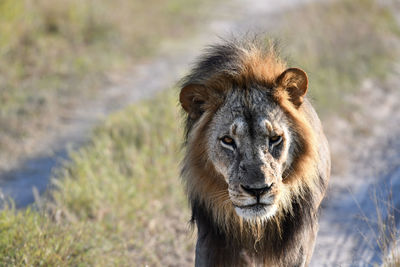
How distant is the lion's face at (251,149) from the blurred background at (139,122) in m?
1.00

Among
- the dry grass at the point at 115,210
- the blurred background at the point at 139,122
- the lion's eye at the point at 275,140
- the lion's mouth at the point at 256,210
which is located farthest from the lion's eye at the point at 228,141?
the blurred background at the point at 139,122

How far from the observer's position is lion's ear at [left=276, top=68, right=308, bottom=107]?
10.8 ft

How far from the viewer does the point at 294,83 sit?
11.0ft

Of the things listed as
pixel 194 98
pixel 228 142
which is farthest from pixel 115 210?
pixel 228 142

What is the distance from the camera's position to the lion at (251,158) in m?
3.15

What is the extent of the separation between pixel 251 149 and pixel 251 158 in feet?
0.19

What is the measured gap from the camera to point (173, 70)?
9594 millimetres

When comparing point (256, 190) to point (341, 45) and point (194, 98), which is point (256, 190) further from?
point (341, 45)

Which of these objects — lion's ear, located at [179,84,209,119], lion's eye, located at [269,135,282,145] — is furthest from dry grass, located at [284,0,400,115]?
lion's eye, located at [269,135,282,145]

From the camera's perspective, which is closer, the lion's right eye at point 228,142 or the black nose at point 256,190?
the black nose at point 256,190

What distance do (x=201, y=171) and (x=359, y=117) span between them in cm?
493

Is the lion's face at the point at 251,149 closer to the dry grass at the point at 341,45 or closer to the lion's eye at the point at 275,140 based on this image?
the lion's eye at the point at 275,140

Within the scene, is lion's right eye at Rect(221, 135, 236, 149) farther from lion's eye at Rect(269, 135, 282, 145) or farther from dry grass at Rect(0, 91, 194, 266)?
dry grass at Rect(0, 91, 194, 266)

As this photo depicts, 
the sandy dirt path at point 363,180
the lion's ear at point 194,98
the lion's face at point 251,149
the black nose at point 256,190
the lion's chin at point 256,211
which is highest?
the lion's ear at point 194,98
